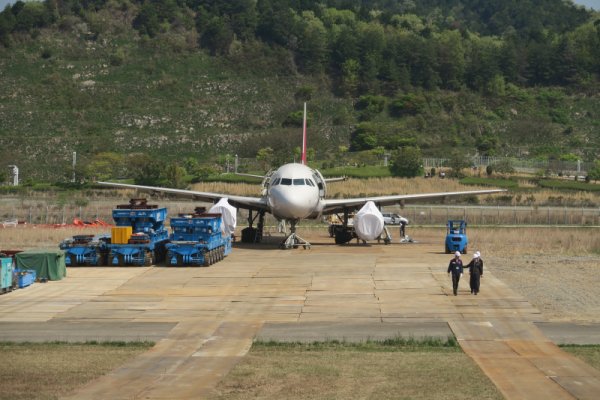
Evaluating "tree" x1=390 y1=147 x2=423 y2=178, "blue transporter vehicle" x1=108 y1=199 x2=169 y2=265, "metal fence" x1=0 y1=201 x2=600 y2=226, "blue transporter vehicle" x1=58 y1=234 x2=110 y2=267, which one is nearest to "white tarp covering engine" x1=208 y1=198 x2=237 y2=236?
"blue transporter vehicle" x1=108 y1=199 x2=169 y2=265

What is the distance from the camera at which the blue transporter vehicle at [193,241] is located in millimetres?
48125

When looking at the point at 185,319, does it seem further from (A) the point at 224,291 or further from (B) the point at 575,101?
(B) the point at 575,101

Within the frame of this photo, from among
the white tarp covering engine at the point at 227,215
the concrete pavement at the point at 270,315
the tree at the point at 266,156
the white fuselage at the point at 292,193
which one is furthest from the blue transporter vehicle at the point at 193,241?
the tree at the point at 266,156

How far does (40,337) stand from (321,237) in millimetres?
42587

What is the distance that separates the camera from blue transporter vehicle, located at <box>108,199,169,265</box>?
4847 cm

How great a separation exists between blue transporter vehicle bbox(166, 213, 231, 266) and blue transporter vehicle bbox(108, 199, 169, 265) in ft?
3.35

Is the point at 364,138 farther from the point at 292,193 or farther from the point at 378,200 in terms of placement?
the point at 292,193

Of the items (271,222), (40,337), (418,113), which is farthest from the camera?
(418,113)

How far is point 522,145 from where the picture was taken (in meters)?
166

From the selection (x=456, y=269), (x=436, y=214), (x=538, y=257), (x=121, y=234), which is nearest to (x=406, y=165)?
(x=436, y=214)

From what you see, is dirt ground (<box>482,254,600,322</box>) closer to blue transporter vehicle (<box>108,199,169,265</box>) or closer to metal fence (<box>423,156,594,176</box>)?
blue transporter vehicle (<box>108,199,169,265</box>)

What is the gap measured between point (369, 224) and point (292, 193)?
5474 millimetres

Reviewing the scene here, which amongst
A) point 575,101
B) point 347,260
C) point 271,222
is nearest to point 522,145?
point 575,101

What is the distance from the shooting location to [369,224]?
58.0 m
